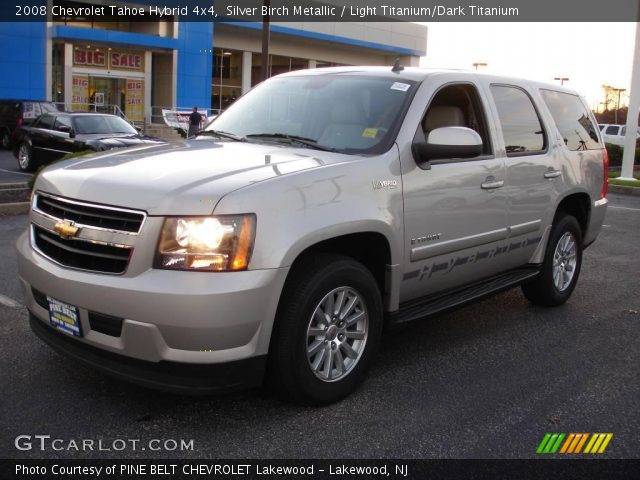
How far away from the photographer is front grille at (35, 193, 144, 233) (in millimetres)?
3393

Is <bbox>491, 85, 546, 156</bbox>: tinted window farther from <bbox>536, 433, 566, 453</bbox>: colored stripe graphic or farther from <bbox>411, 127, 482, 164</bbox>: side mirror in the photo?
<bbox>536, 433, 566, 453</bbox>: colored stripe graphic

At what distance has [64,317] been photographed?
3611mm

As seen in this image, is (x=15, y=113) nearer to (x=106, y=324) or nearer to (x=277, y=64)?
(x=106, y=324)

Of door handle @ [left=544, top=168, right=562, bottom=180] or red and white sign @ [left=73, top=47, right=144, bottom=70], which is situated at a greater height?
red and white sign @ [left=73, top=47, right=144, bottom=70]

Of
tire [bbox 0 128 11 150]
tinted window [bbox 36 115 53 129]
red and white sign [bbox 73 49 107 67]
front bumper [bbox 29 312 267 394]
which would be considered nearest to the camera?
front bumper [bbox 29 312 267 394]

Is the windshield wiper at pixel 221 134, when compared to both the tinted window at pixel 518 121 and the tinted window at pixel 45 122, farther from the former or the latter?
the tinted window at pixel 45 122

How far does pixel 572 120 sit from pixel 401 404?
3.54 meters

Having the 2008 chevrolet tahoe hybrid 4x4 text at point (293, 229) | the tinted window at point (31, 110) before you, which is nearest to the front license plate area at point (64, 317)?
the 2008 chevrolet tahoe hybrid 4x4 text at point (293, 229)

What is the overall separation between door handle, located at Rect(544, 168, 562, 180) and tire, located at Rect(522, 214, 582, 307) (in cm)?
45

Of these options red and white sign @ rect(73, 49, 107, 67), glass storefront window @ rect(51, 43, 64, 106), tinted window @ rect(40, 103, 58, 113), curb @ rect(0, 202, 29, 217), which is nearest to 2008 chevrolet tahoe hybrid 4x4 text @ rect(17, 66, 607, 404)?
curb @ rect(0, 202, 29, 217)
